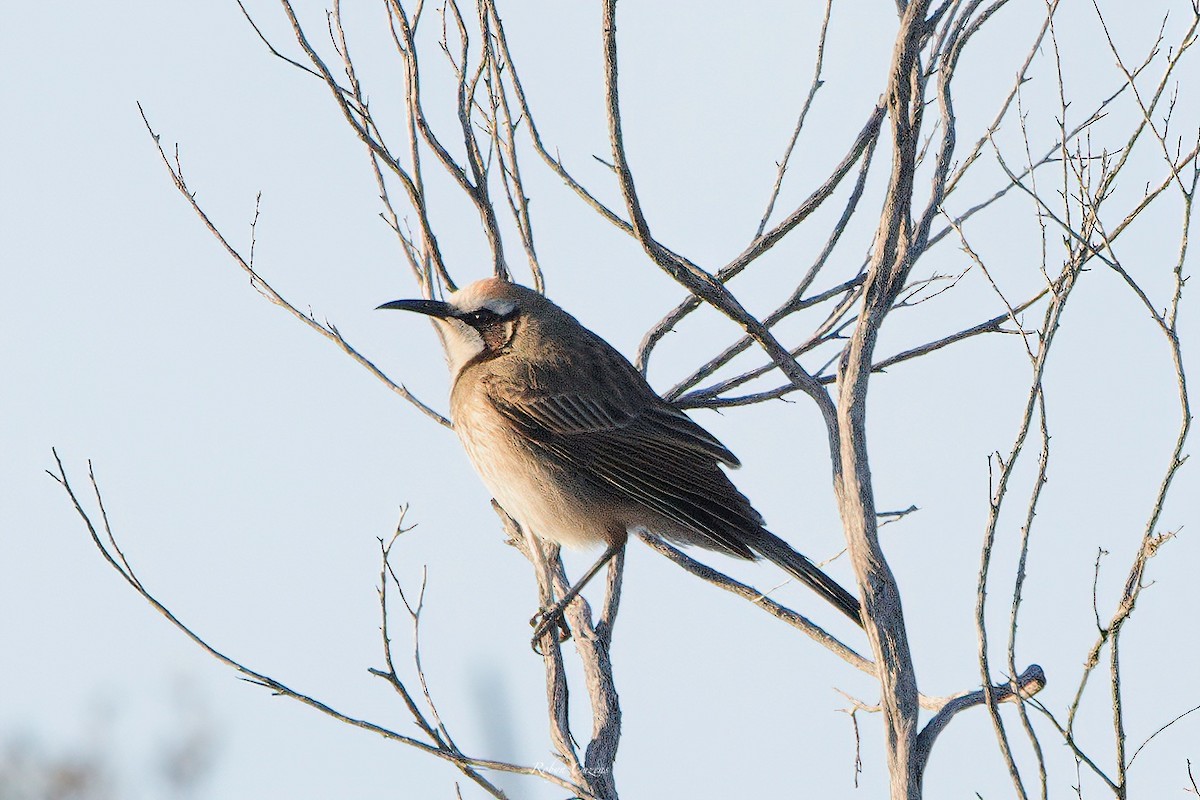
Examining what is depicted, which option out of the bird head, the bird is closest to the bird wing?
the bird

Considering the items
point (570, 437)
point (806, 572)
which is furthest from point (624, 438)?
point (806, 572)

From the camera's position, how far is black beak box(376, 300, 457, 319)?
6.09 m

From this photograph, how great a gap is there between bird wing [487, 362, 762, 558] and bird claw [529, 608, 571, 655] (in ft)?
2.16

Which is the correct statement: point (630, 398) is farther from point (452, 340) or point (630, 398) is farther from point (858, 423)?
point (858, 423)

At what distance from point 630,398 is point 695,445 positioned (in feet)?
1.21

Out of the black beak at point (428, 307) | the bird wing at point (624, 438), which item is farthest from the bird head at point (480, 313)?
the bird wing at point (624, 438)

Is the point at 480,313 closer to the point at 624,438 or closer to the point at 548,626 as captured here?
the point at 624,438

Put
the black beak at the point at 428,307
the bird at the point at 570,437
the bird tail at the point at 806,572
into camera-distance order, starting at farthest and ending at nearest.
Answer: the black beak at the point at 428,307, the bird at the point at 570,437, the bird tail at the point at 806,572

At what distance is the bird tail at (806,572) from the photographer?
500 cm

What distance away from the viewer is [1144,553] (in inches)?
144

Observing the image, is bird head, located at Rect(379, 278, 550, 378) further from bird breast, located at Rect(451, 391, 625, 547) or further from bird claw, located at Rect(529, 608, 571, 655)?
bird claw, located at Rect(529, 608, 571, 655)

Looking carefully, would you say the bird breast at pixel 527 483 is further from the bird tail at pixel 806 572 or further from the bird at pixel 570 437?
the bird tail at pixel 806 572

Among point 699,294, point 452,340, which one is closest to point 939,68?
point 699,294

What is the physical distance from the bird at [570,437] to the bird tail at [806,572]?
33 mm
